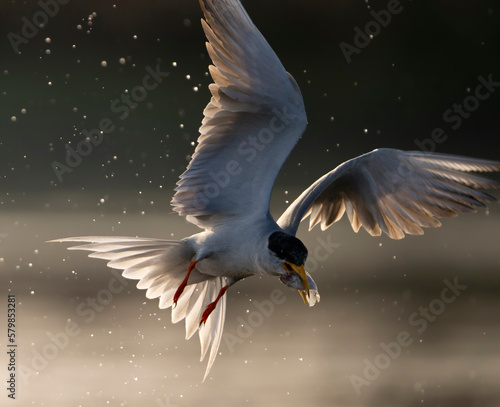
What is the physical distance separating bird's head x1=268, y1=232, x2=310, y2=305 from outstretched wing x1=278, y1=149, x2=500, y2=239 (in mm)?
350

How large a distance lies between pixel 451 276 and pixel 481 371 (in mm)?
1623

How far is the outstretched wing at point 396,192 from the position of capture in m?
3.82

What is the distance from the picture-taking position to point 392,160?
13.1ft

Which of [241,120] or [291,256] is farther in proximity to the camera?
[241,120]

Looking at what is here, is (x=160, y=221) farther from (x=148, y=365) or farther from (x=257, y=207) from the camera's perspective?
(x=257, y=207)
